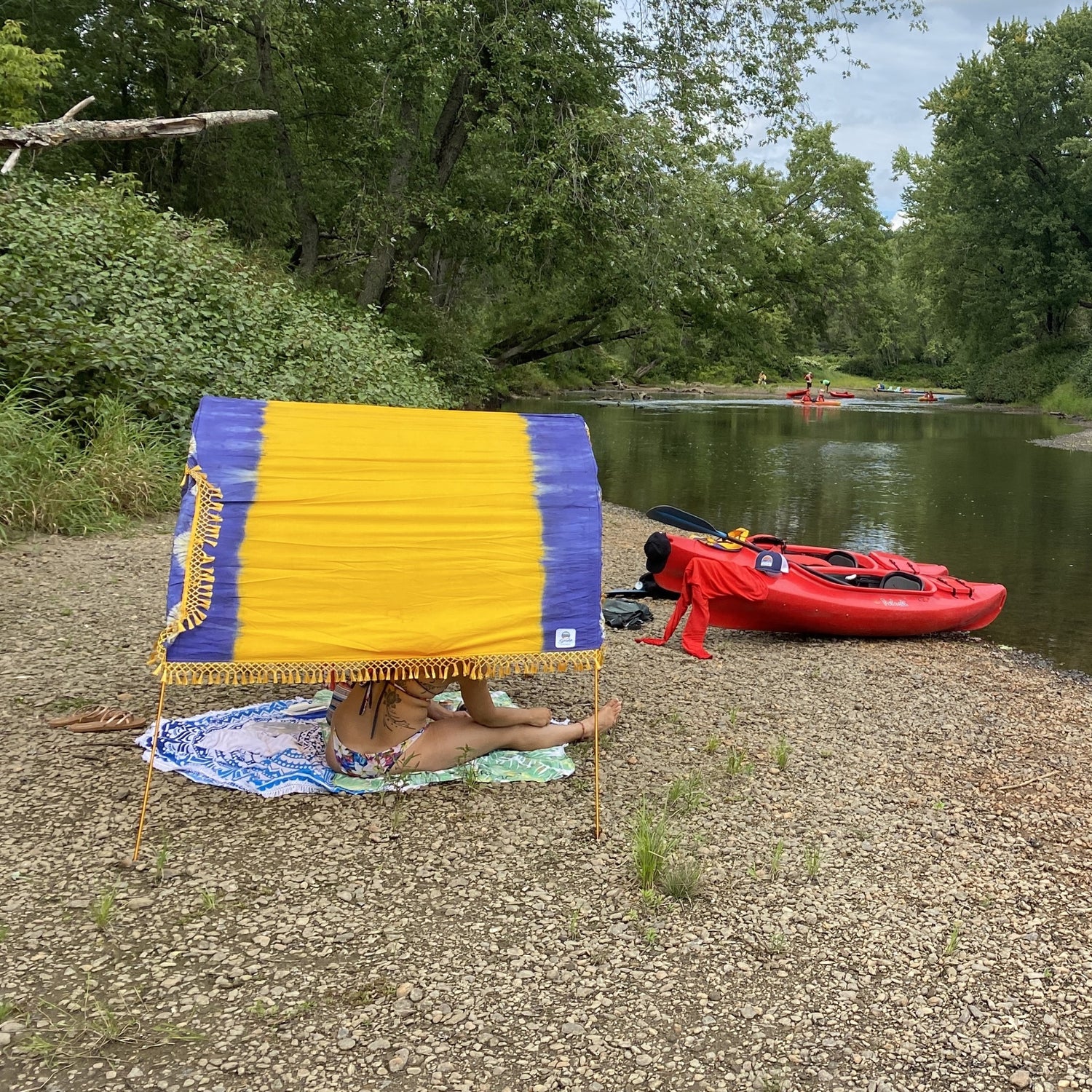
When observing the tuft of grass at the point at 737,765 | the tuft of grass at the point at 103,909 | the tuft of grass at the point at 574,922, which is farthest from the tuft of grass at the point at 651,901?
the tuft of grass at the point at 103,909

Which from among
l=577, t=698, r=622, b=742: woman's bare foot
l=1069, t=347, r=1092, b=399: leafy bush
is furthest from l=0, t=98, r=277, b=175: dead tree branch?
l=1069, t=347, r=1092, b=399: leafy bush

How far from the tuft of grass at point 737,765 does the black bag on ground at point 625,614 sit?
2.96 metres

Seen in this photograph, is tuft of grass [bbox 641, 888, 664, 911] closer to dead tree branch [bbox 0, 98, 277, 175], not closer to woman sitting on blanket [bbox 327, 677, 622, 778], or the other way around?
woman sitting on blanket [bbox 327, 677, 622, 778]

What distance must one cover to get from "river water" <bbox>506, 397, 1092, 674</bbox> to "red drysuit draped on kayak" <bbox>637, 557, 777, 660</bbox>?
2.74m

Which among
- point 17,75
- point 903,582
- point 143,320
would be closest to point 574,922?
point 903,582

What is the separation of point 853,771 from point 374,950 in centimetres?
312

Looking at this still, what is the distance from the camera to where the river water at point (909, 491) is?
1188cm

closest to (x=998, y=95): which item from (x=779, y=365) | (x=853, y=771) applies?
(x=779, y=365)

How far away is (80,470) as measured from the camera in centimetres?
1034

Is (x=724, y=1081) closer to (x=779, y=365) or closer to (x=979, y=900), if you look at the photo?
(x=979, y=900)

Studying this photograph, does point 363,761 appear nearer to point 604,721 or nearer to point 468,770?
point 468,770

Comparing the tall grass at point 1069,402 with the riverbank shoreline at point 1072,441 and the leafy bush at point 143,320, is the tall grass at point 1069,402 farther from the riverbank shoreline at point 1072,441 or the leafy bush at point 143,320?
the leafy bush at point 143,320

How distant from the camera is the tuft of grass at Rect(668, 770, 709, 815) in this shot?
466 centimetres

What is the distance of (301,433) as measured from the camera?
4250 mm
